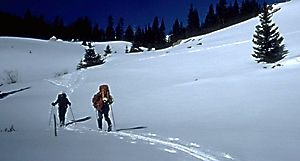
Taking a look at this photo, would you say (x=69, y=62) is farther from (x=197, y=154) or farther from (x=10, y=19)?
(x=10, y=19)

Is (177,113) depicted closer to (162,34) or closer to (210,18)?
(210,18)

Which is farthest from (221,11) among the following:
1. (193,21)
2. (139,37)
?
(139,37)

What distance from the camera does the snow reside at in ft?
20.9

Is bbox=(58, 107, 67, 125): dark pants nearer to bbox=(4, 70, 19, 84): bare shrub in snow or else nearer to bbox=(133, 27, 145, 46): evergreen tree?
bbox=(4, 70, 19, 84): bare shrub in snow

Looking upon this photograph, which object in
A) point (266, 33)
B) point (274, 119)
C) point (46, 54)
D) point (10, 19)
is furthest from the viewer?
point (10, 19)

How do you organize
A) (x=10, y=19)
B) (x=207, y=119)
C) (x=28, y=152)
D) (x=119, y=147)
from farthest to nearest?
(x=10, y=19) → (x=207, y=119) → (x=119, y=147) → (x=28, y=152)

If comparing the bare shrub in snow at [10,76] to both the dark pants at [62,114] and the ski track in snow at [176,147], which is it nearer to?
the dark pants at [62,114]

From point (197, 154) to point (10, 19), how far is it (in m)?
104

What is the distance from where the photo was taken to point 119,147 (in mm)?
6875

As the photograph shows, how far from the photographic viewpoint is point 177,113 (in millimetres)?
13086

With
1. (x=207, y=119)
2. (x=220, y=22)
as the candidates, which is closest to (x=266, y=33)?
(x=207, y=119)

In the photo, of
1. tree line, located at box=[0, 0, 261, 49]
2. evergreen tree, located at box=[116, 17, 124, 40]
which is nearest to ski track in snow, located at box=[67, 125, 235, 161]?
tree line, located at box=[0, 0, 261, 49]

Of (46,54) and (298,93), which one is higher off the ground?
(46,54)

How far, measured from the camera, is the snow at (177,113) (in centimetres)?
636
